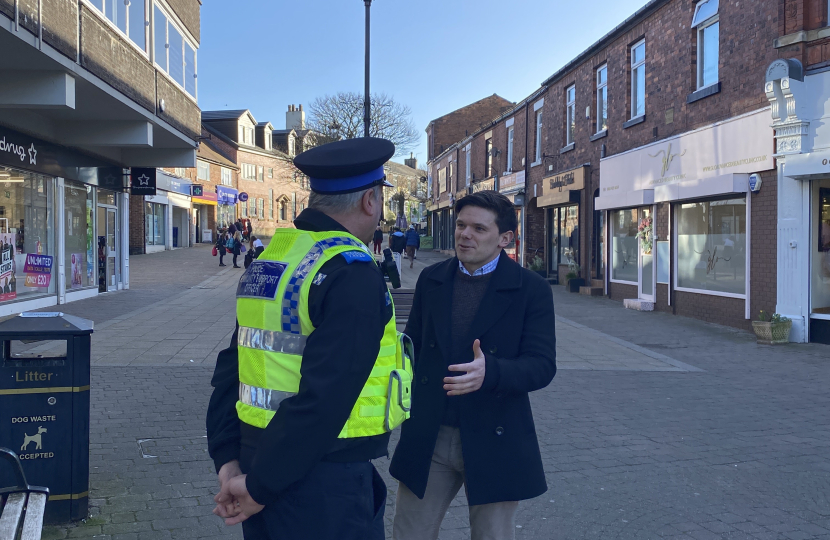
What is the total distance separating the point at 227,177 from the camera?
49.0 m

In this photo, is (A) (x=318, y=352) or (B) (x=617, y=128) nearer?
(A) (x=318, y=352)

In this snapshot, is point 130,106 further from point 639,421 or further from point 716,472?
point 716,472

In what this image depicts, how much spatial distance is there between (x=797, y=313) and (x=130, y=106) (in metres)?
11.3

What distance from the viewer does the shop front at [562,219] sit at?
20281mm

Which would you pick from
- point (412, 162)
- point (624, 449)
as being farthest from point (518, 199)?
point (412, 162)

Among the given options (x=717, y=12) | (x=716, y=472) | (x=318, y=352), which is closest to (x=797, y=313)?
(x=717, y=12)

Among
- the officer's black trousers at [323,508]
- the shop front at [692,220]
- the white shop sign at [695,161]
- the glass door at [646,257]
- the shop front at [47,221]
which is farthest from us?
the glass door at [646,257]

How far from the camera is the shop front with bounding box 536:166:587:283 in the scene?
20.3 m

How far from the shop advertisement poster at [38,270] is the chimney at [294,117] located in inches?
2084

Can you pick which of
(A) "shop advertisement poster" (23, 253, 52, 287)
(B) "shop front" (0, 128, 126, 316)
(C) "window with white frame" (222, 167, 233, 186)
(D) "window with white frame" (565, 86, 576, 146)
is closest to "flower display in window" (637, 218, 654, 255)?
(D) "window with white frame" (565, 86, 576, 146)

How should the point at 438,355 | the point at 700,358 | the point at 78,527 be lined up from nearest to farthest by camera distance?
the point at 438,355
the point at 78,527
the point at 700,358

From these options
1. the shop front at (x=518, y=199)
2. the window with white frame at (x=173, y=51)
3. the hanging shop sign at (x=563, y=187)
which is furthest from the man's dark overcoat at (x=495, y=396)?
the shop front at (x=518, y=199)

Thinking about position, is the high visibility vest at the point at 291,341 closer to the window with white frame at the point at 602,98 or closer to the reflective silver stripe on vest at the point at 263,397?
the reflective silver stripe on vest at the point at 263,397

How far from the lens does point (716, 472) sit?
16.4 feet
